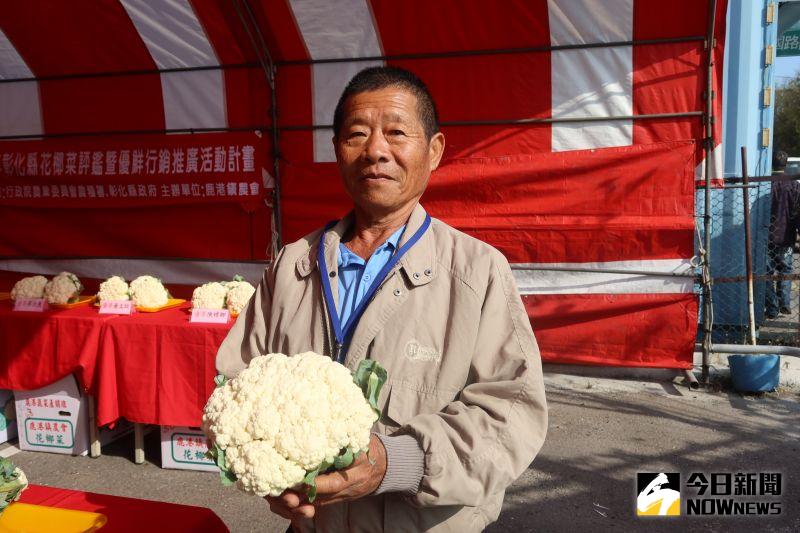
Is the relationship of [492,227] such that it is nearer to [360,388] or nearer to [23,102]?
[360,388]

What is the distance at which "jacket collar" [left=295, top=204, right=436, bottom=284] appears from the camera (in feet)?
4.76

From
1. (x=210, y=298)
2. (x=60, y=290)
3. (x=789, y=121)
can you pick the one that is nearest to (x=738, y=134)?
(x=210, y=298)

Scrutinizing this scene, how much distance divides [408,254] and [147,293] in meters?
3.15

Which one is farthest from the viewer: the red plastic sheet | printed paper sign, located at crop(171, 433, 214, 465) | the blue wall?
the blue wall

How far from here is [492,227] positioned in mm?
5047

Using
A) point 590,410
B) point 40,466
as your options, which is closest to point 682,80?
point 590,410

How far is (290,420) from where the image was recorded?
1236 mm

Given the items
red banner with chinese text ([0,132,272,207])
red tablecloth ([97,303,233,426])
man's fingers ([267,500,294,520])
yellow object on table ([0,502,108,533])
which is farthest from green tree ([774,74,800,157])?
yellow object on table ([0,502,108,533])

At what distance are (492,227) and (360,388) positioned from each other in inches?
153

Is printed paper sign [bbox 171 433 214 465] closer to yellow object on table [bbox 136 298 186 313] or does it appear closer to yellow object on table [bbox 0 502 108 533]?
yellow object on table [bbox 136 298 186 313]

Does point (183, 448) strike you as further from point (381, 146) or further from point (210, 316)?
point (381, 146)

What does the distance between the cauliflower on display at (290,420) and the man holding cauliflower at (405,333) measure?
5 cm

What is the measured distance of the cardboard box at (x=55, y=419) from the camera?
4012mm

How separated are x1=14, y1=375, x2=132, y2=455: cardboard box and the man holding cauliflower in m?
3.01
